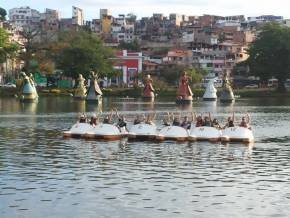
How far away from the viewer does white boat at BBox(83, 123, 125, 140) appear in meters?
59.3

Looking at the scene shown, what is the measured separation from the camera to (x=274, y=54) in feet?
572

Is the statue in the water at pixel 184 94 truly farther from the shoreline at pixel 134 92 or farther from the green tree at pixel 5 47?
the green tree at pixel 5 47

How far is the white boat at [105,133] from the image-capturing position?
195ft

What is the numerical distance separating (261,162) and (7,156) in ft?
→ 54.4

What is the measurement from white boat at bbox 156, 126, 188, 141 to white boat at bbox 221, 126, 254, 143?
303cm

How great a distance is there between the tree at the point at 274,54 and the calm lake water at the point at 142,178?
113 meters

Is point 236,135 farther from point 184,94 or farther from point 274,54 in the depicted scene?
point 274,54

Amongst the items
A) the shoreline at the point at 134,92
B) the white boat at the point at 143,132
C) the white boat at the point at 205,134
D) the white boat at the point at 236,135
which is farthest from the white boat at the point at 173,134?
the shoreline at the point at 134,92

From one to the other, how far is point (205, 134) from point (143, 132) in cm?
499

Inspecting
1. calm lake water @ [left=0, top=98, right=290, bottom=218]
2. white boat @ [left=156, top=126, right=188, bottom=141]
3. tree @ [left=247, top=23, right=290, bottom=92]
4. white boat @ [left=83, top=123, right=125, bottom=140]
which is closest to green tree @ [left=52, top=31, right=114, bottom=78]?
tree @ [left=247, top=23, right=290, bottom=92]

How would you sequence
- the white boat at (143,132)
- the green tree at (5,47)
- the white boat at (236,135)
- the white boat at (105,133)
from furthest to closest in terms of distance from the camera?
the green tree at (5,47)
the white boat at (105,133)
the white boat at (143,132)
the white boat at (236,135)

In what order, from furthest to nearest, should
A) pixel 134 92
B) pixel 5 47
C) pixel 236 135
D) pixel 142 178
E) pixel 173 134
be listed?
pixel 134 92 < pixel 5 47 < pixel 173 134 < pixel 236 135 < pixel 142 178

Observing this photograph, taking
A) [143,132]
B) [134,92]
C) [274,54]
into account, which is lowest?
[143,132]

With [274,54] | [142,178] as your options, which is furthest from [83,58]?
[142,178]
